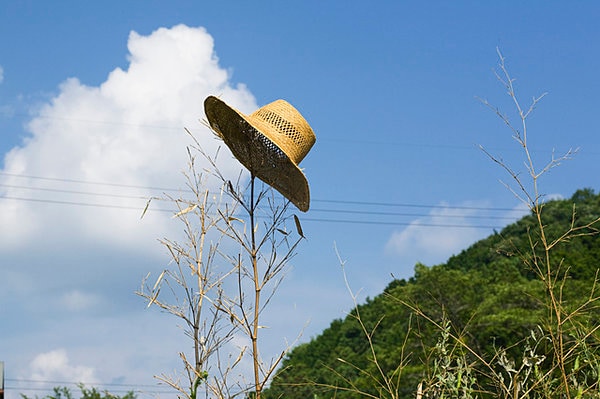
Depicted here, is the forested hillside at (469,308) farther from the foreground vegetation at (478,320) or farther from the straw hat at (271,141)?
the straw hat at (271,141)

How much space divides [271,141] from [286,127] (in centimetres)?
13

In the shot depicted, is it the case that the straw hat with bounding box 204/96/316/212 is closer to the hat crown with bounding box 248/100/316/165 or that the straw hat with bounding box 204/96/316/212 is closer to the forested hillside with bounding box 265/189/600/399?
the hat crown with bounding box 248/100/316/165

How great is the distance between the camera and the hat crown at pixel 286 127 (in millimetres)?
3008

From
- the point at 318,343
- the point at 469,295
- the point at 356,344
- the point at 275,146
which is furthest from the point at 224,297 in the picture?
the point at 318,343

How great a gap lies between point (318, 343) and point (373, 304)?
167 inches

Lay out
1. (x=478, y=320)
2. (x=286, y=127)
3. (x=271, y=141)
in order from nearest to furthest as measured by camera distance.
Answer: (x=271, y=141) → (x=286, y=127) → (x=478, y=320)

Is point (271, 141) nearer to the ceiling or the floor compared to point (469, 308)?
nearer to the floor

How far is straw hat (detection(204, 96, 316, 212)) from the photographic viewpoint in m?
3.02

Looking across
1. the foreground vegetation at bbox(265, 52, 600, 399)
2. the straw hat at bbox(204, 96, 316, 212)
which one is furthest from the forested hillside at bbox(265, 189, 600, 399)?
the straw hat at bbox(204, 96, 316, 212)

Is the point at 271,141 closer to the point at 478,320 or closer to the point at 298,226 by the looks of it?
the point at 298,226

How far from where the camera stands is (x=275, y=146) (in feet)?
10.0

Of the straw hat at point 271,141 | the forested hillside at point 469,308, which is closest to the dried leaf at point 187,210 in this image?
the straw hat at point 271,141

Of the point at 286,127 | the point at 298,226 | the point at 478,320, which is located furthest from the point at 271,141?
the point at 478,320

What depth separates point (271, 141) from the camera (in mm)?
2971
